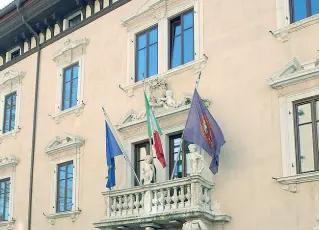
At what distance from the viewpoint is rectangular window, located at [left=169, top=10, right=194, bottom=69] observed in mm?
16359

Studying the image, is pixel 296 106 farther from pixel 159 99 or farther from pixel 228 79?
pixel 159 99

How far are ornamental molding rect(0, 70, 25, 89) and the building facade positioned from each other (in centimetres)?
4

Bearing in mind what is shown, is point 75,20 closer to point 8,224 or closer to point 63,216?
point 63,216

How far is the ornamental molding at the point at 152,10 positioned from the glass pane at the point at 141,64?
0.93m

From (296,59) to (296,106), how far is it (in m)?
1.11

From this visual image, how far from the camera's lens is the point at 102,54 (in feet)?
62.6

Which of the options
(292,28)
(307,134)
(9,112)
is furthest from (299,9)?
(9,112)

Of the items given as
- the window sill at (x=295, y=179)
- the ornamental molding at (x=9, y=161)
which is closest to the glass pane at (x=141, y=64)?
the window sill at (x=295, y=179)

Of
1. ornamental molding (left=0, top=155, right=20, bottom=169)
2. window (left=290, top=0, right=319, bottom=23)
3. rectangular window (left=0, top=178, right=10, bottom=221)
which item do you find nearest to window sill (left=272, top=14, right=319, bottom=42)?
window (left=290, top=0, right=319, bottom=23)

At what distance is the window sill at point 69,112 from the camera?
62.7ft

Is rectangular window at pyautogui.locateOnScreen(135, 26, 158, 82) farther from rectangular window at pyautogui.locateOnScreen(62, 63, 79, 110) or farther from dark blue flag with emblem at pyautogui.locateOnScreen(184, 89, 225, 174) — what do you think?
dark blue flag with emblem at pyautogui.locateOnScreen(184, 89, 225, 174)

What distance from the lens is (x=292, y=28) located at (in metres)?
13.9

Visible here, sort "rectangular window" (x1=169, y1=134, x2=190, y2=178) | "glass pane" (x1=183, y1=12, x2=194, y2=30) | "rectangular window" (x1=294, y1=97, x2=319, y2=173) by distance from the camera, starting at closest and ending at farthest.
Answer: "rectangular window" (x1=294, y1=97, x2=319, y2=173), "rectangular window" (x1=169, y1=134, x2=190, y2=178), "glass pane" (x1=183, y1=12, x2=194, y2=30)

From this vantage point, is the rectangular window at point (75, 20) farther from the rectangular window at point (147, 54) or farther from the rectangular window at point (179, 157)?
the rectangular window at point (179, 157)
